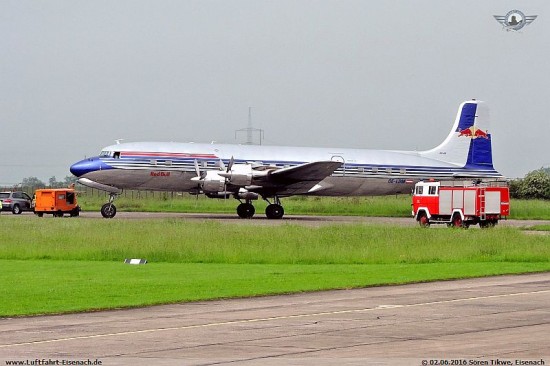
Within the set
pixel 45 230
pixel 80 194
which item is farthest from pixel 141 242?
pixel 80 194

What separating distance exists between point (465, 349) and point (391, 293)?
746cm

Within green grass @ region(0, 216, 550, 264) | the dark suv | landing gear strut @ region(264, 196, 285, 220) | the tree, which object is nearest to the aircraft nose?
landing gear strut @ region(264, 196, 285, 220)

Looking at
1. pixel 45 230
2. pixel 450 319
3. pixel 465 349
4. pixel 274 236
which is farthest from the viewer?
pixel 45 230

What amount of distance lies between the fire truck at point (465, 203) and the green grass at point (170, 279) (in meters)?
16.7

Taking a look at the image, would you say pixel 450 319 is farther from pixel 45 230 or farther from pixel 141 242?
pixel 45 230

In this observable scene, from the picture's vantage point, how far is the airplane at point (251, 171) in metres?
50.7

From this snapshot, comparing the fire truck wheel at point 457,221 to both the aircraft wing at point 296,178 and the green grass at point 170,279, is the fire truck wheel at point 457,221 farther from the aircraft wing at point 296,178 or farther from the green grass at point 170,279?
the green grass at point 170,279

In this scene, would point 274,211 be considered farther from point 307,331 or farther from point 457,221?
point 307,331

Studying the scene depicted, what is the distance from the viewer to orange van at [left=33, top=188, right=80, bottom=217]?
5775 centimetres

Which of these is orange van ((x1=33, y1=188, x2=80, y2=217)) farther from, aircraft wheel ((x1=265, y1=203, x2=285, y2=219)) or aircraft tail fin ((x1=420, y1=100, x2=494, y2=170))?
aircraft tail fin ((x1=420, y1=100, x2=494, y2=170))

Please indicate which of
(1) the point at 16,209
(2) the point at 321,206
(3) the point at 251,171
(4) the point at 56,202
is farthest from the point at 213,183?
(1) the point at 16,209

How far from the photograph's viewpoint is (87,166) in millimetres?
50969

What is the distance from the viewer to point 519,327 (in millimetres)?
13648

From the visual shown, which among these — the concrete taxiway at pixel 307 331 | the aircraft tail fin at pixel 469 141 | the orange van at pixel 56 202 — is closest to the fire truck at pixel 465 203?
the aircraft tail fin at pixel 469 141
